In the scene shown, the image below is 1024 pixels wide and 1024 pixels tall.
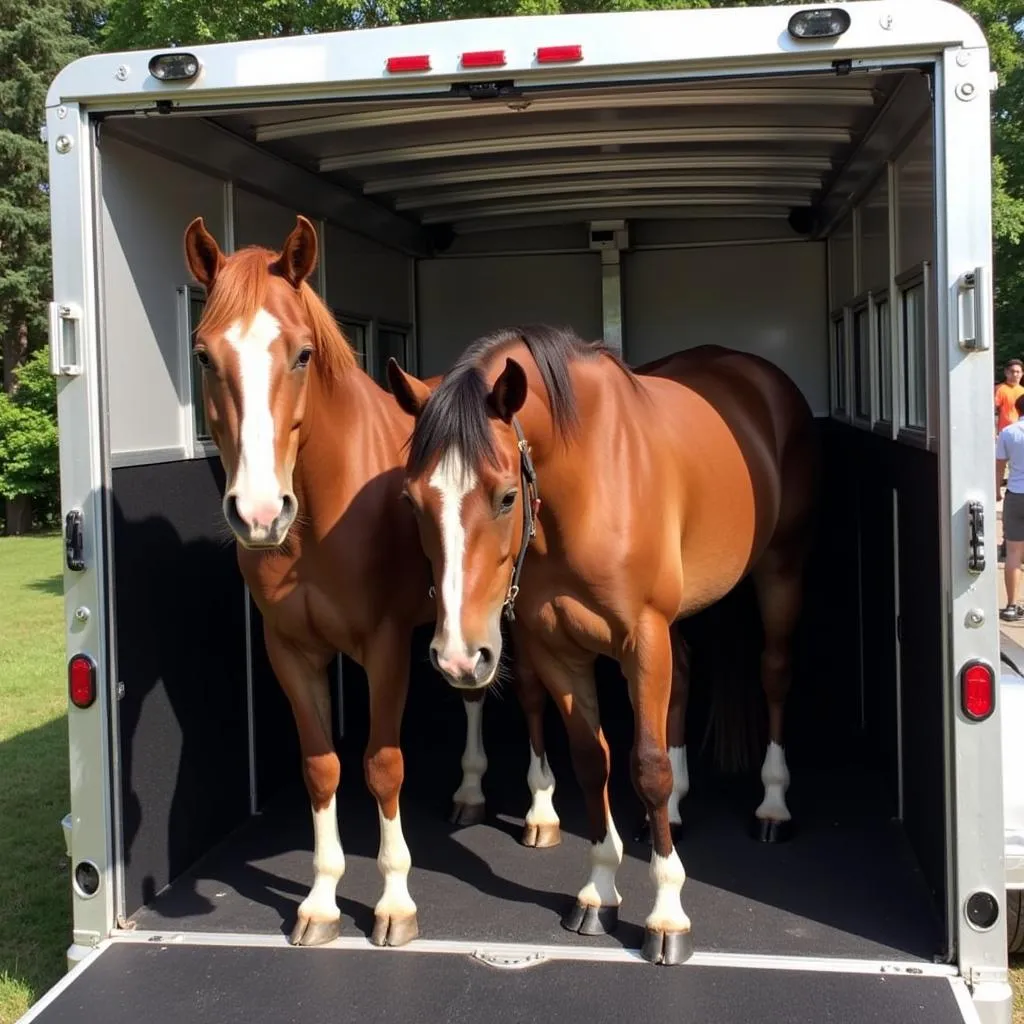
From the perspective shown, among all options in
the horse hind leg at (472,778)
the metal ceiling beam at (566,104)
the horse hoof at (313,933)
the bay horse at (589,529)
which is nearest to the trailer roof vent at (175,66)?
the metal ceiling beam at (566,104)

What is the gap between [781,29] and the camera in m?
2.45

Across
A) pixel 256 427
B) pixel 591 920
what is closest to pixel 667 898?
pixel 591 920

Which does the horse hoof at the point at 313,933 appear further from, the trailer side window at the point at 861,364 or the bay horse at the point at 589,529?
the trailer side window at the point at 861,364

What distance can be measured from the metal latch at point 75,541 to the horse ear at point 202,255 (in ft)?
2.27

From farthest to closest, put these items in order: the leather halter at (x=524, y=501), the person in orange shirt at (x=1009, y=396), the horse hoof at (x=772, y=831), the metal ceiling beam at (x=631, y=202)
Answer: the person in orange shirt at (x=1009, y=396) → the metal ceiling beam at (x=631, y=202) → the horse hoof at (x=772, y=831) → the leather halter at (x=524, y=501)

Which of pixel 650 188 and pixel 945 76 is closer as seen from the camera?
pixel 945 76

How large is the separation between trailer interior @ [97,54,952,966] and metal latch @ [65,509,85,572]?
4.8 inches

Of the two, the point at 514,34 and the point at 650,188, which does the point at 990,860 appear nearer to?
the point at 514,34

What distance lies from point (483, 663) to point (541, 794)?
5.03 ft

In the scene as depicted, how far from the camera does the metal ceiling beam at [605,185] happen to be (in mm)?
4523

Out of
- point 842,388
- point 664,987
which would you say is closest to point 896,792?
point 664,987

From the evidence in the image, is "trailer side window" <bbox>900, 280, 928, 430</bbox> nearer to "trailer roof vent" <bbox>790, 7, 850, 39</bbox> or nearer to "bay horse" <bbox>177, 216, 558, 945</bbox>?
"trailer roof vent" <bbox>790, 7, 850, 39</bbox>

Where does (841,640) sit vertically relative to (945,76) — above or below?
below

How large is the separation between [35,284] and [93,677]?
1864 cm
